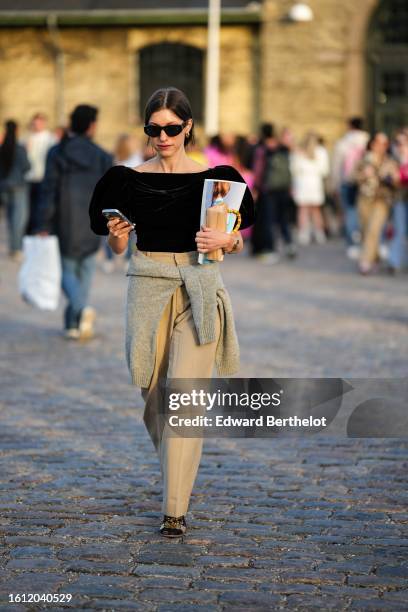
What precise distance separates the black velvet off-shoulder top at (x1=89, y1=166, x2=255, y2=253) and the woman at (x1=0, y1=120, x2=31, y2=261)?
43.5 feet

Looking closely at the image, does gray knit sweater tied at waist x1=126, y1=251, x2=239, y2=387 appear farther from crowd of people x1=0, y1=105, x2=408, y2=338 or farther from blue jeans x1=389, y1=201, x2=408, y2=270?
blue jeans x1=389, y1=201, x2=408, y2=270

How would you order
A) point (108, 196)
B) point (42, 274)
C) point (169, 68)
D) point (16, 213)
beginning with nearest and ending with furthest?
point (108, 196)
point (42, 274)
point (16, 213)
point (169, 68)

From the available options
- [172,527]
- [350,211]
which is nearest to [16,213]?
[350,211]

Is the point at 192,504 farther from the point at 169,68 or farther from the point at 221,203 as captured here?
the point at 169,68

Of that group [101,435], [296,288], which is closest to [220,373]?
[101,435]

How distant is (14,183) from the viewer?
1902cm

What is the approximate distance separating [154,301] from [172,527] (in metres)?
0.88

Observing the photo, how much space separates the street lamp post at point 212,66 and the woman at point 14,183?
9241 mm

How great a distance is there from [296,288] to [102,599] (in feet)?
36.8

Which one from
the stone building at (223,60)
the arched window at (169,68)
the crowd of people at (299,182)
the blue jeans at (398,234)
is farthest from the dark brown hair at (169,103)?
the arched window at (169,68)

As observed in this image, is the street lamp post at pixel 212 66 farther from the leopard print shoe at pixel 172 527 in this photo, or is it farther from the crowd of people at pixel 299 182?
the leopard print shoe at pixel 172 527

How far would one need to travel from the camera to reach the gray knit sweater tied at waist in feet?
17.9

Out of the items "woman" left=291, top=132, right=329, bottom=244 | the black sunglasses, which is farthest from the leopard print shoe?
"woman" left=291, top=132, right=329, bottom=244

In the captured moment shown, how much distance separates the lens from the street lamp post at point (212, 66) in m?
28.2
